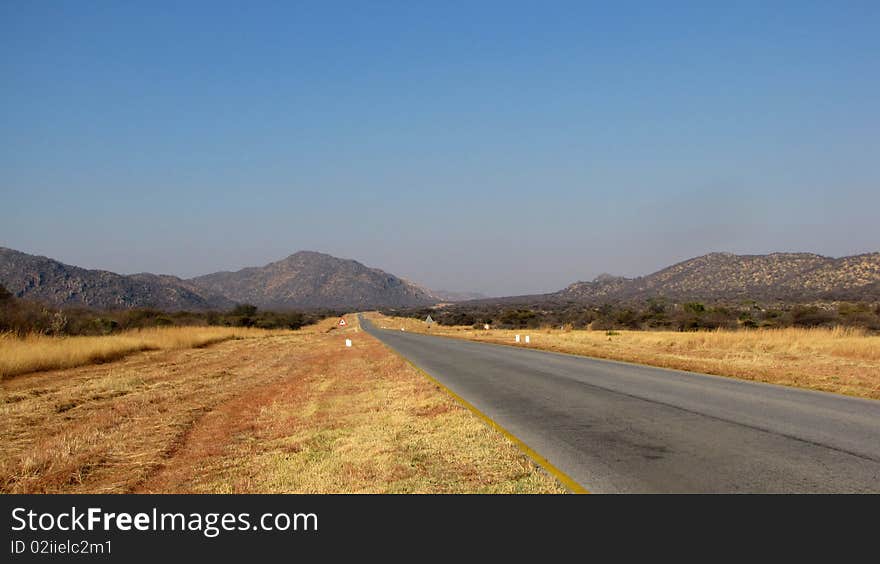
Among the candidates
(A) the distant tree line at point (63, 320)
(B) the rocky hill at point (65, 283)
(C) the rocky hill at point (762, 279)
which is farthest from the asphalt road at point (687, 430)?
(B) the rocky hill at point (65, 283)

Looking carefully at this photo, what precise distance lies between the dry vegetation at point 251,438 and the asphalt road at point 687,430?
90cm

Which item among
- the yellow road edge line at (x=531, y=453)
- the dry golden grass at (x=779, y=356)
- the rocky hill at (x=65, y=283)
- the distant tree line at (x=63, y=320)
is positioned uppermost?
the rocky hill at (x=65, y=283)

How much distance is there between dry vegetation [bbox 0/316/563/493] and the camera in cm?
764

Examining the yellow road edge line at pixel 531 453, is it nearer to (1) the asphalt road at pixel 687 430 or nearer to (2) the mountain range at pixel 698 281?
(1) the asphalt road at pixel 687 430

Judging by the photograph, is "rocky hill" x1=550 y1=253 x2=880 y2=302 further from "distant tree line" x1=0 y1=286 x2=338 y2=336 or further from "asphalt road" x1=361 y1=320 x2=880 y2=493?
"asphalt road" x1=361 y1=320 x2=880 y2=493

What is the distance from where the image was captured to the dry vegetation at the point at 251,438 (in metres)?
7.64

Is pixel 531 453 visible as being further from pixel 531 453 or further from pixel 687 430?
pixel 687 430

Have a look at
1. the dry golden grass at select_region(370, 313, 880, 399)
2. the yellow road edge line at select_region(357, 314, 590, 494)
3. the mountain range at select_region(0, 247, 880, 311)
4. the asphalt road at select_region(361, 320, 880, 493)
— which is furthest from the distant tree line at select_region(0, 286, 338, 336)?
the mountain range at select_region(0, 247, 880, 311)

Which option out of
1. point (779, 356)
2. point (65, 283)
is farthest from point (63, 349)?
point (65, 283)

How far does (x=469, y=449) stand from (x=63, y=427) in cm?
811
